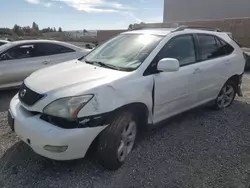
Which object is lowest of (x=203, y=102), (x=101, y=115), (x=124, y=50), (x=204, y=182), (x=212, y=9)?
(x=204, y=182)

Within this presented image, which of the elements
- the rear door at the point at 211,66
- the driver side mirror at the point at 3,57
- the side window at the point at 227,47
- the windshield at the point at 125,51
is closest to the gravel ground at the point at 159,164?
the rear door at the point at 211,66

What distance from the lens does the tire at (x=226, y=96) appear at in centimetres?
490

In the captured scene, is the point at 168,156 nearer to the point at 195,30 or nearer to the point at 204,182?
the point at 204,182

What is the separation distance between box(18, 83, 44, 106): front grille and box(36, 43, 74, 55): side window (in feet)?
10.7

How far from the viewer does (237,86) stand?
16.9 feet

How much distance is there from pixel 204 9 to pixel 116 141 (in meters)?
31.9

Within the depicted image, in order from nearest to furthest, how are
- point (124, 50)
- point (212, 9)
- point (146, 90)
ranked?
point (146, 90) → point (124, 50) → point (212, 9)

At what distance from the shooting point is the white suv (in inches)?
102

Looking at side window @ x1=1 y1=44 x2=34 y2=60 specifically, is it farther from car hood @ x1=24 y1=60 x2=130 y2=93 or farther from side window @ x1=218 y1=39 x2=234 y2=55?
side window @ x1=218 y1=39 x2=234 y2=55

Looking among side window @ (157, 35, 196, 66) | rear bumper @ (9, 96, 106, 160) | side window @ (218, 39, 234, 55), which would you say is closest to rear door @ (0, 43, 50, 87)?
rear bumper @ (9, 96, 106, 160)

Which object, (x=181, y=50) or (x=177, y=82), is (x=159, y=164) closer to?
(x=177, y=82)

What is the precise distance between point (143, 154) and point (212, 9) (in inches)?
1211

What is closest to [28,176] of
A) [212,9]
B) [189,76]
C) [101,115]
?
[101,115]

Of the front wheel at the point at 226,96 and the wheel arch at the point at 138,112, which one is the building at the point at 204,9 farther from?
the wheel arch at the point at 138,112
